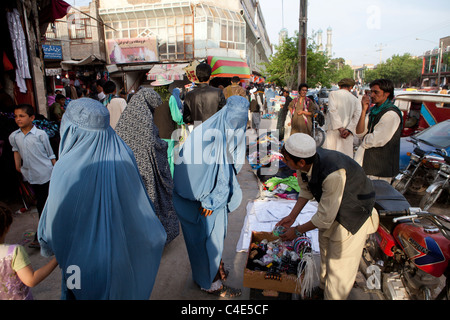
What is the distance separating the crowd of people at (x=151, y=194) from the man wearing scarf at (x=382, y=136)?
0.01m

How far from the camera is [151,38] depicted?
2041cm

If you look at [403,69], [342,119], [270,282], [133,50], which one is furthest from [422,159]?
[403,69]

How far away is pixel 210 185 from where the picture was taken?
2.49 meters

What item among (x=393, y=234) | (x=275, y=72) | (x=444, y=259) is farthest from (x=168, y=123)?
(x=275, y=72)

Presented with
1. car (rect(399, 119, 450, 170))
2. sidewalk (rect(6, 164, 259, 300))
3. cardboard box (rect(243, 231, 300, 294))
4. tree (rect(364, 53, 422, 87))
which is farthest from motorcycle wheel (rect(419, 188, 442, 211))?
tree (rect(364, 53, 422, 87))

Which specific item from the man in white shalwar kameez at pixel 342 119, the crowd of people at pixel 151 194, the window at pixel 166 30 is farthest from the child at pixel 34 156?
the window at pixel 166 30

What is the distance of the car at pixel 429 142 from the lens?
4.86 metres

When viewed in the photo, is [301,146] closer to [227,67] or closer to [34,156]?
[34,156]

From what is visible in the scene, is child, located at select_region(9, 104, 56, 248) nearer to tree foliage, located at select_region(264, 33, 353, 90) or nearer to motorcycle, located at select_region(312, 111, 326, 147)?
motorcycle, located at select_region(312, 111, 326, 147)

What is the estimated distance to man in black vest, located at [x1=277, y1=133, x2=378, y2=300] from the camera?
6.61 ft

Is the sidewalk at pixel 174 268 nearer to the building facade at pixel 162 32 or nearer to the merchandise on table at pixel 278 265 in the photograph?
the merchandise on table at pixel 278 265

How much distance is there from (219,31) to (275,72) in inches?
233

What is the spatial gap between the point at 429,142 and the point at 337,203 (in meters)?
4.14

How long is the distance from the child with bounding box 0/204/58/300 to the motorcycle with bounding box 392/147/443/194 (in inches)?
191
